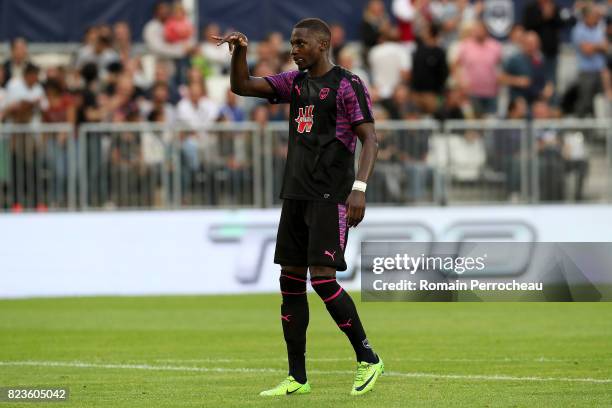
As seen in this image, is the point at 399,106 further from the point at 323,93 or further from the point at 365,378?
the point at 365,378

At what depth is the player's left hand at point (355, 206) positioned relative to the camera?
9.19 metres

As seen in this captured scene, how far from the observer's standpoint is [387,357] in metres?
12.4

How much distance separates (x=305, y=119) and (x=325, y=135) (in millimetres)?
182

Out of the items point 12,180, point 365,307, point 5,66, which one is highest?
point 5,66

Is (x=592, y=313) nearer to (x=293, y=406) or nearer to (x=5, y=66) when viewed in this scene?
(x=293, y=406)

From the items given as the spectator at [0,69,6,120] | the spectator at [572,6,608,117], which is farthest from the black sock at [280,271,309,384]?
the spectator at [572,6,608,117]

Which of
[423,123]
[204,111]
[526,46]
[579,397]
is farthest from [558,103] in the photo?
[579,397]

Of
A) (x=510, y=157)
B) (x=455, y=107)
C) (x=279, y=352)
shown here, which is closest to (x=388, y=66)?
(x=455, y=107)

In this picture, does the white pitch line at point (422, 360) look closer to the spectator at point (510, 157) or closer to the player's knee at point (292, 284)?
the player's knee at point (292, 284)

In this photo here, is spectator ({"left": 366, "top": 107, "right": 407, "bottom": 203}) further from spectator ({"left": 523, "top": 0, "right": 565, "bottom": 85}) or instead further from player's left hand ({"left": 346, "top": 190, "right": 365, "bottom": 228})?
player's left hand ({"left": 346, "top": 190, "right": 365, "bottom": 228})

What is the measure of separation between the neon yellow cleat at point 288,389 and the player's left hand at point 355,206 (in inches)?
50.9

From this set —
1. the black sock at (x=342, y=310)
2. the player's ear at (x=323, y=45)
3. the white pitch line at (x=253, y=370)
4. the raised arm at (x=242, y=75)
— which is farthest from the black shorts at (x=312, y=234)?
the white pitch line at (x=253, y=370)

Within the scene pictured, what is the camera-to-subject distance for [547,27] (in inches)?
917

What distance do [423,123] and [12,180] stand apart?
6085mm
